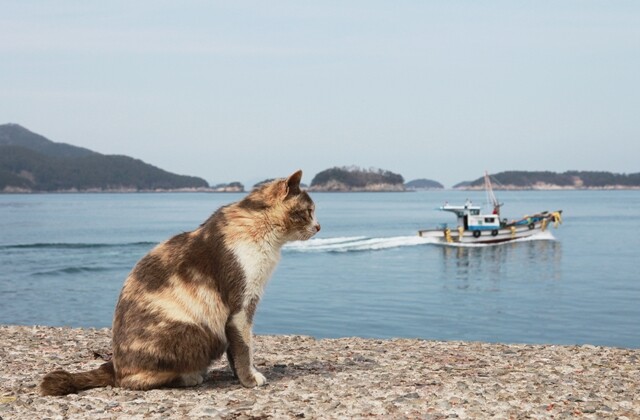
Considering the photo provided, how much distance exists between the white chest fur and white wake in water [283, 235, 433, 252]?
4843 cm

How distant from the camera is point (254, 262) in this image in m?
6.87

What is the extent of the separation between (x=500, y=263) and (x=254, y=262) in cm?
4596

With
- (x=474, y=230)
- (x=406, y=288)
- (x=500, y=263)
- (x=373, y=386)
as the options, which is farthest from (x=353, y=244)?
(x=373, y=386)

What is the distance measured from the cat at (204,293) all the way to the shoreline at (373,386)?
0.25 m

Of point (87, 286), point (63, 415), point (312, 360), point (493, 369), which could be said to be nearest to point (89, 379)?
point (63, 415)

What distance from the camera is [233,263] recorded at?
6844 millimetres

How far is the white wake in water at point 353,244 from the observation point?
58000 mm

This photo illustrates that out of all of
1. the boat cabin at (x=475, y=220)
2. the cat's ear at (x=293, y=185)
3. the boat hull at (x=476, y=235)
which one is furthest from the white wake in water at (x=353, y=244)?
the cat's ear at (x=293, y=185)

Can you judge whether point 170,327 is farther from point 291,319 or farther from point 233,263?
point 291,319

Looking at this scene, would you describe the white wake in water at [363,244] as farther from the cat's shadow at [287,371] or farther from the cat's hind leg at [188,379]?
the cat's hind leg at [188,379]

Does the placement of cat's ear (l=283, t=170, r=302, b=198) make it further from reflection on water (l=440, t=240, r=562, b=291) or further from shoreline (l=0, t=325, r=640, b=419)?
reflection on water (l=440, t=240, r=562, b=291)

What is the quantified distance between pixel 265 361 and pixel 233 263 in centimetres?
257

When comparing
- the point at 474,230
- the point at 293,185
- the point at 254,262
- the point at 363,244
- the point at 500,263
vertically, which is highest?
the point at 293,185

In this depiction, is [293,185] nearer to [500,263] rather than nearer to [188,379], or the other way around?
[188,379]
